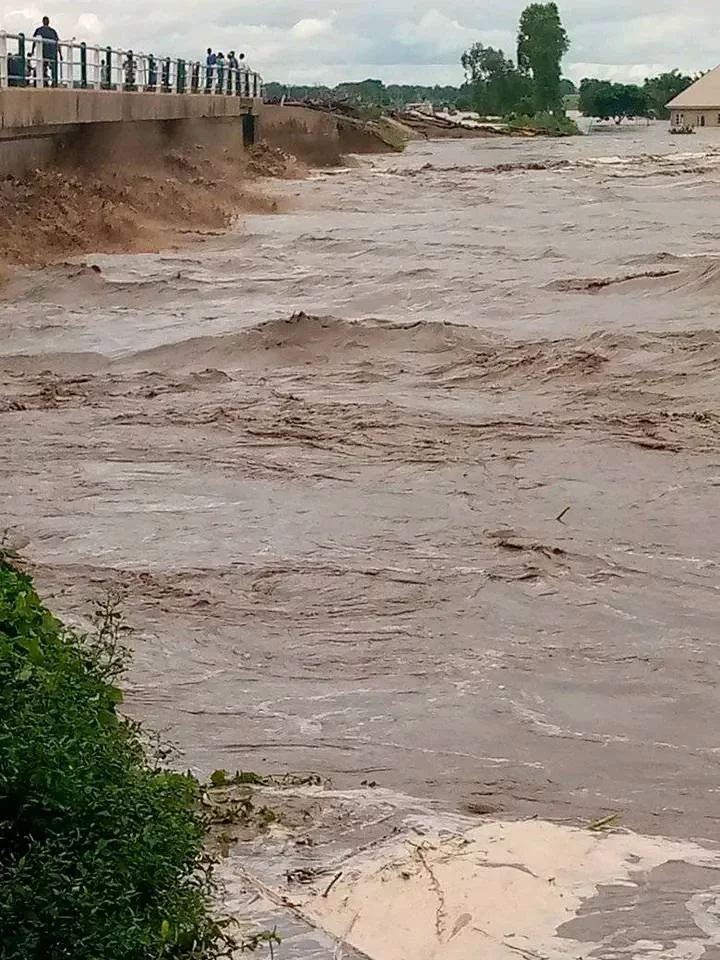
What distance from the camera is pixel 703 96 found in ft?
367

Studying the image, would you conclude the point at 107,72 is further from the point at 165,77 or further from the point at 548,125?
the point at 548,125

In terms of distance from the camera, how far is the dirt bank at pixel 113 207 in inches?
923

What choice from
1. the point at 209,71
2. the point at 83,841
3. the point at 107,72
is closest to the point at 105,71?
the point at 107,72

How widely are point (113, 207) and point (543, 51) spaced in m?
98.2

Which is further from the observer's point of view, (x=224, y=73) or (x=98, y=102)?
(x=224, y=73)

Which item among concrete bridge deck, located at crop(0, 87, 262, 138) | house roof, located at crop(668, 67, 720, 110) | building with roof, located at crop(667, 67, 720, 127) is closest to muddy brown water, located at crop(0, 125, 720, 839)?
concrete bridge deck, located at crop(0, 87, 262, 138)

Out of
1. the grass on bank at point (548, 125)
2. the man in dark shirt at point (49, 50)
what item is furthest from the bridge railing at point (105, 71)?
the grass on bank at point (548, 125)

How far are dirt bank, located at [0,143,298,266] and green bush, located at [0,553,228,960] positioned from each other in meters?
17.9

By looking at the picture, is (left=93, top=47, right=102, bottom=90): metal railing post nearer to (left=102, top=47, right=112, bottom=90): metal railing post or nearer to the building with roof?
(left=102, top=47, right=112, bottom=90): metal railing post

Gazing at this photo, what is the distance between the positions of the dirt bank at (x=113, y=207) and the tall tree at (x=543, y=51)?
276ft

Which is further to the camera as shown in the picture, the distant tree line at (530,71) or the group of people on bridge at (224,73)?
the distant tree line at (530,71)

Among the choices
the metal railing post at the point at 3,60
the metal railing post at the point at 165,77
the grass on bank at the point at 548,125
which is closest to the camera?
the metal railing post at the point at 3,60

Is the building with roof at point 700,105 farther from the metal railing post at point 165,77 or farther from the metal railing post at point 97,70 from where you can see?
the metal railing post at point 97,70

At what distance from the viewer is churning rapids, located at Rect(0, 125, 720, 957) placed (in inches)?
265
